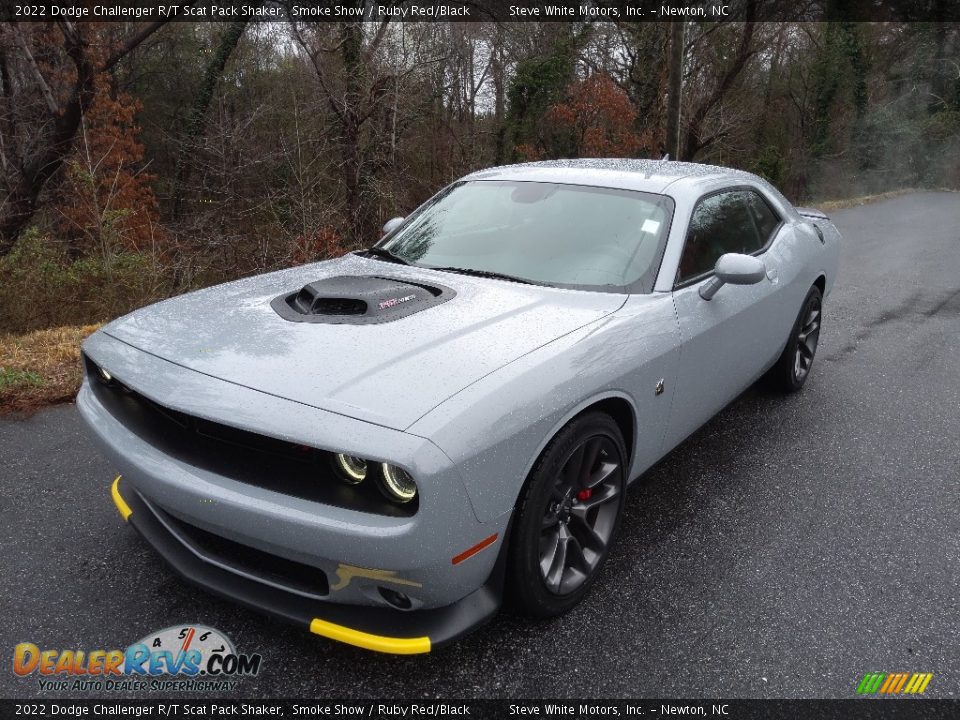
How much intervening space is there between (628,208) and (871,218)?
14.8 m

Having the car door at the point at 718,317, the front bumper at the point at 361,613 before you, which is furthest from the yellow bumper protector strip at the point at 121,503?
the car door at the point at 718,317

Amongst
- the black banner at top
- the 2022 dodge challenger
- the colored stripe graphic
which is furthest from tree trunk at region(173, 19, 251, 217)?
the colored stripe graphic

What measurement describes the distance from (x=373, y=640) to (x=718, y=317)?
6.63 ft

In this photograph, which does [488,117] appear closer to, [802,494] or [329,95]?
[329,95]

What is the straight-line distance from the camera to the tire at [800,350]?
4336mm

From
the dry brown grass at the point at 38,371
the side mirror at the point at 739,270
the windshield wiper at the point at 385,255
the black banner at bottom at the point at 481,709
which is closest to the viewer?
the black banner at bottom at the point at 481,709

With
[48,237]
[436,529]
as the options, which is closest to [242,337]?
[436,529]

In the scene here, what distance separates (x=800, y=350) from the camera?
4578mm

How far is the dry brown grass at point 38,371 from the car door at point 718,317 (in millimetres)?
3560

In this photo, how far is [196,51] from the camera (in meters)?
24.2

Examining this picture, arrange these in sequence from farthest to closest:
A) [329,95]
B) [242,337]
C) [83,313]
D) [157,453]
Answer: [329,95] → [83,313] → [242,337] → [157,453]

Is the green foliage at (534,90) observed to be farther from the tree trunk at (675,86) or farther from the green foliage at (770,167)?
the tree trunk at (675,86)

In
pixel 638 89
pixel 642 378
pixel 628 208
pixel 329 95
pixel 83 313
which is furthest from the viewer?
pixel 638 89

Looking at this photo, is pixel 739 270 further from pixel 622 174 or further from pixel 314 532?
pixel 314 532
